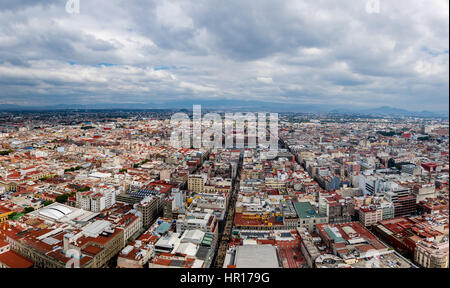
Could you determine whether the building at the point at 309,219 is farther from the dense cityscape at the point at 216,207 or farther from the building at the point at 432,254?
the building at the point at 432,254

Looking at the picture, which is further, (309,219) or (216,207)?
(216,207)

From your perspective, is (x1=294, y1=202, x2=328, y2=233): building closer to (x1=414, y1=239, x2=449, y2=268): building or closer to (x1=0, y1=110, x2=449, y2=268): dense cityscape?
(x1=0, y1=110, x2=449, y2=268): dense cityscape

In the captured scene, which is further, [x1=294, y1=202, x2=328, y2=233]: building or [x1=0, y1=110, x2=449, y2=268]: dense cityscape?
[x1=294, y1=202, x2=328, y2=233]: building

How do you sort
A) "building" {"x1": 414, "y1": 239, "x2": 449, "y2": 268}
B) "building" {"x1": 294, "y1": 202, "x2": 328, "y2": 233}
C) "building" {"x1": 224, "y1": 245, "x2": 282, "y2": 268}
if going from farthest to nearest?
"building" {"x1": 294, "y1": 202, "x2": 328, "y2": 233} → "building" {"x1": 414, "y1": 239, "x2": 449, "y2": 268} → "building" {"x1": 224, "y1": 245, "x2": 282, "y2": 268}

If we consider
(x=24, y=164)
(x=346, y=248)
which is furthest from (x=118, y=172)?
(x=346, y=248)

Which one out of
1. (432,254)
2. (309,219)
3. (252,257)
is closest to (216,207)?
(309,219)

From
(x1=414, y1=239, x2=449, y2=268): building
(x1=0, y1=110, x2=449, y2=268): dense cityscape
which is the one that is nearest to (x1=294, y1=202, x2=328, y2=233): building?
(x1=0, y1=110, x2=449, y2=268): dense cityscape

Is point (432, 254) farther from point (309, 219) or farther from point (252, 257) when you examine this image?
point (252, 257)

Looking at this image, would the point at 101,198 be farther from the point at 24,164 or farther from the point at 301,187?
the point at 301,187

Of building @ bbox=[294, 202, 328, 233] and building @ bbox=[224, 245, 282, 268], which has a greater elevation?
building @ bbox=[224, 245, 282, 268]
